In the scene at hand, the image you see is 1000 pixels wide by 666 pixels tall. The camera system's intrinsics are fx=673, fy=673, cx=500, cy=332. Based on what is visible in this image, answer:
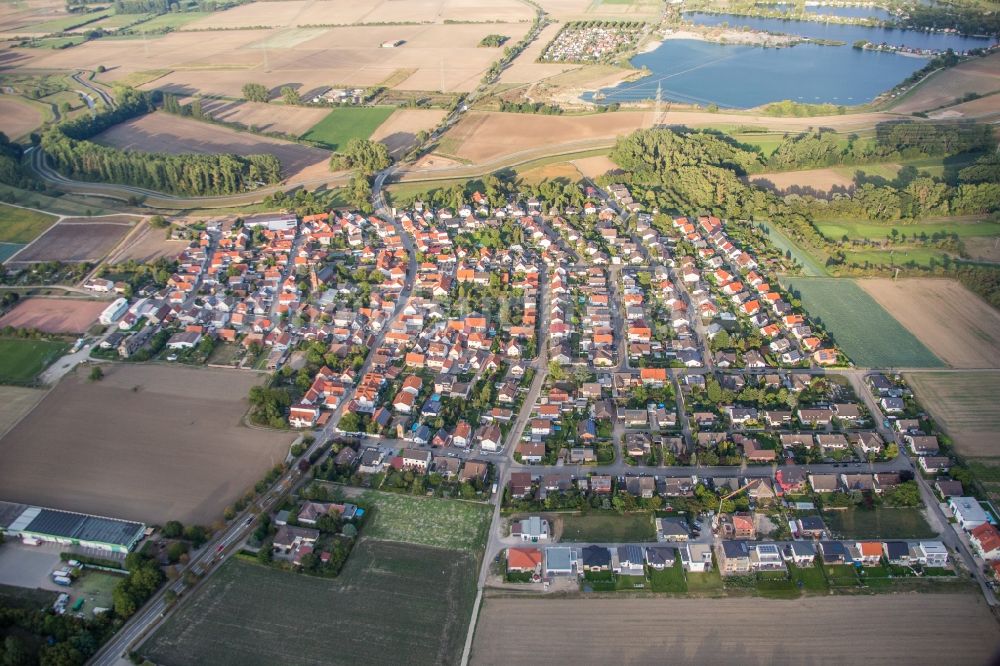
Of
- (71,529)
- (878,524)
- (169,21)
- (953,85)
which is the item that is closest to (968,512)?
(878,524)

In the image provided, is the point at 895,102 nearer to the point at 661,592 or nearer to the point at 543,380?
the point at 543,380

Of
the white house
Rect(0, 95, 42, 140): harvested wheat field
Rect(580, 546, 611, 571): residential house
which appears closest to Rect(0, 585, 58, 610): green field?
Rect(580, 546, 611, 571): residential house

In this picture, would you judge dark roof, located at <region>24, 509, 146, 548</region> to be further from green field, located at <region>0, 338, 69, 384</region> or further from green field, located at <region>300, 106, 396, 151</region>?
green field, located at <region>300, 106, 396, 151</region>

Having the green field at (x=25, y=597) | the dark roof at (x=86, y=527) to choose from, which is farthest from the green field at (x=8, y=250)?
the green field at (x=25, y=597)

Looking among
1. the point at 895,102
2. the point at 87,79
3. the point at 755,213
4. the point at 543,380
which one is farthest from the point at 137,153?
the point at 895,102

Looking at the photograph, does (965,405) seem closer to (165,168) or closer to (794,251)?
(794,251)

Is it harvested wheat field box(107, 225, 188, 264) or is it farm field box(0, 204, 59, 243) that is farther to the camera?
farm field box(0, 204, 59, 243)
